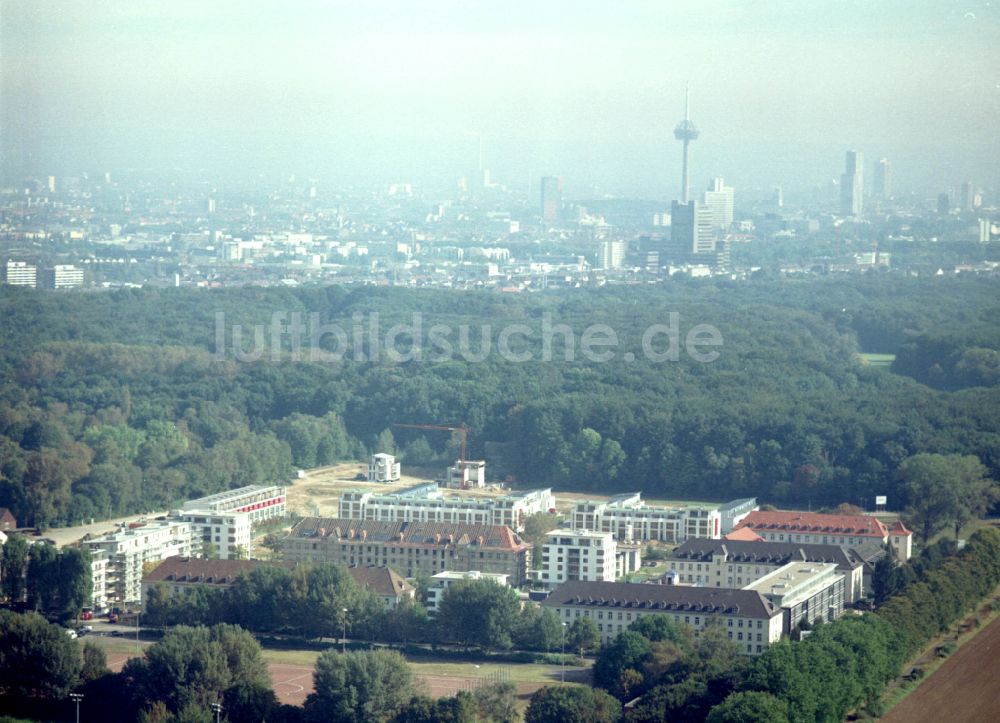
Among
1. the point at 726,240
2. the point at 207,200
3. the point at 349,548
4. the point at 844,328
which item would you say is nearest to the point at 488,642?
the point at 349,548

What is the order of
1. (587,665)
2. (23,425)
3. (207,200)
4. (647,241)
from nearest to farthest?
1. (587,665)
2. (23,425)
3. (207,200)
4. (647,241)

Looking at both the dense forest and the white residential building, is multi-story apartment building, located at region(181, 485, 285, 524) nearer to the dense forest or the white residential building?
the dense forest

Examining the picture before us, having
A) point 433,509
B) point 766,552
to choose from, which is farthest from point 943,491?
point 433,509

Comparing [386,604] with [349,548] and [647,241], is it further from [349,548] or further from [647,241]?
[647,241]

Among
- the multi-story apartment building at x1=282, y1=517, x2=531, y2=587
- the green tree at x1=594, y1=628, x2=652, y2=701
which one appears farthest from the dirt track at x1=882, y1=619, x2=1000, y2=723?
the multi-story apartment building at x1=282, y1=517, x2=531, y2=587

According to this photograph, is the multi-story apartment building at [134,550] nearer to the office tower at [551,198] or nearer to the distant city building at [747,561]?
the distant city building at [747,561]

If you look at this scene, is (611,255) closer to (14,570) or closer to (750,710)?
(14,570)

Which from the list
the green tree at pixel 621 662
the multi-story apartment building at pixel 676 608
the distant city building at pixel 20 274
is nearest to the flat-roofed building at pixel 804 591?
the multi-story apartment building at pixel 676 608

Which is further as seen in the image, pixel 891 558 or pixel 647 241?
pixel 647 241
